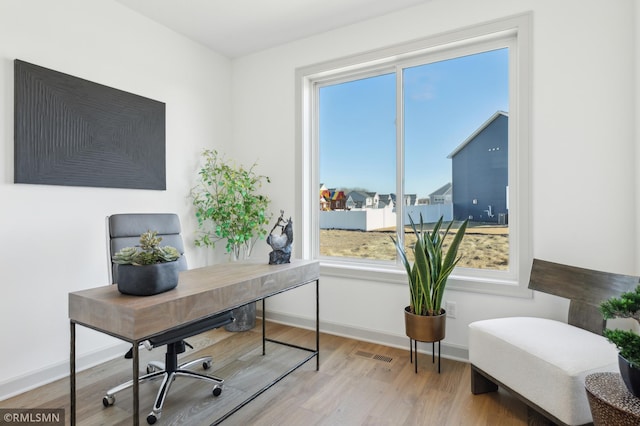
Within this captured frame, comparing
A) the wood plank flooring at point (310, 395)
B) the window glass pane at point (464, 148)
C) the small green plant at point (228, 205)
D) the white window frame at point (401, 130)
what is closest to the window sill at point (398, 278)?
the white window frame at point (401, 130)

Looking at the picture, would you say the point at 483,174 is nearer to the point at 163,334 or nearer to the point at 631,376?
the point at 631,376

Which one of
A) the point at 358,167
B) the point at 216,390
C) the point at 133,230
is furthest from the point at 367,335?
the point at 133,230

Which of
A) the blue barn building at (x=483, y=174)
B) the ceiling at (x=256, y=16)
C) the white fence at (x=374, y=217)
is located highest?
the ceiling at (x=256, y=16)

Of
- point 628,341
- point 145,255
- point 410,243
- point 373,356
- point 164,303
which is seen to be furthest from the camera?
point 410,243

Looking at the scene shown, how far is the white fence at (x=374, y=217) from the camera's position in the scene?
277cm

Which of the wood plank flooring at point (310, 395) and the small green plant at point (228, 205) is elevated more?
the small green plant at point (228, 205)

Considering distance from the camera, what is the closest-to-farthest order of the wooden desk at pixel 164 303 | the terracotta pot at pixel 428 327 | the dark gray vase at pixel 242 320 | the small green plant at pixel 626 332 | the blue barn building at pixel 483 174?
the small green plant at pixel 626 332
the wooden desk at pixel 164 303
the terracotta pot at pixel 428 327
the blue barn building at pixel 483 174
the dark gray vase at pixel 242 320

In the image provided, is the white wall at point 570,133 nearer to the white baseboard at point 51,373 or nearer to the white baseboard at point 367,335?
the white baseboard at point 367,335

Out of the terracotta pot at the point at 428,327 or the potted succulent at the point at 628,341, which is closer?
the potted succulent at the point at 628,341

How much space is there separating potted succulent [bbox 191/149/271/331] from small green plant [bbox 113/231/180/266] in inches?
59.9

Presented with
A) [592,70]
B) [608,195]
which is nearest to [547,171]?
[608,195]

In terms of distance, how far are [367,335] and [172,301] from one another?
1911 mm

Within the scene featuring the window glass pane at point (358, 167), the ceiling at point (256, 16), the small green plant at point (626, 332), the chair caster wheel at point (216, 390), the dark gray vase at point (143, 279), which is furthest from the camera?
the window glass pane at point (358, 167)

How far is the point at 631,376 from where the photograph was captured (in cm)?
121
